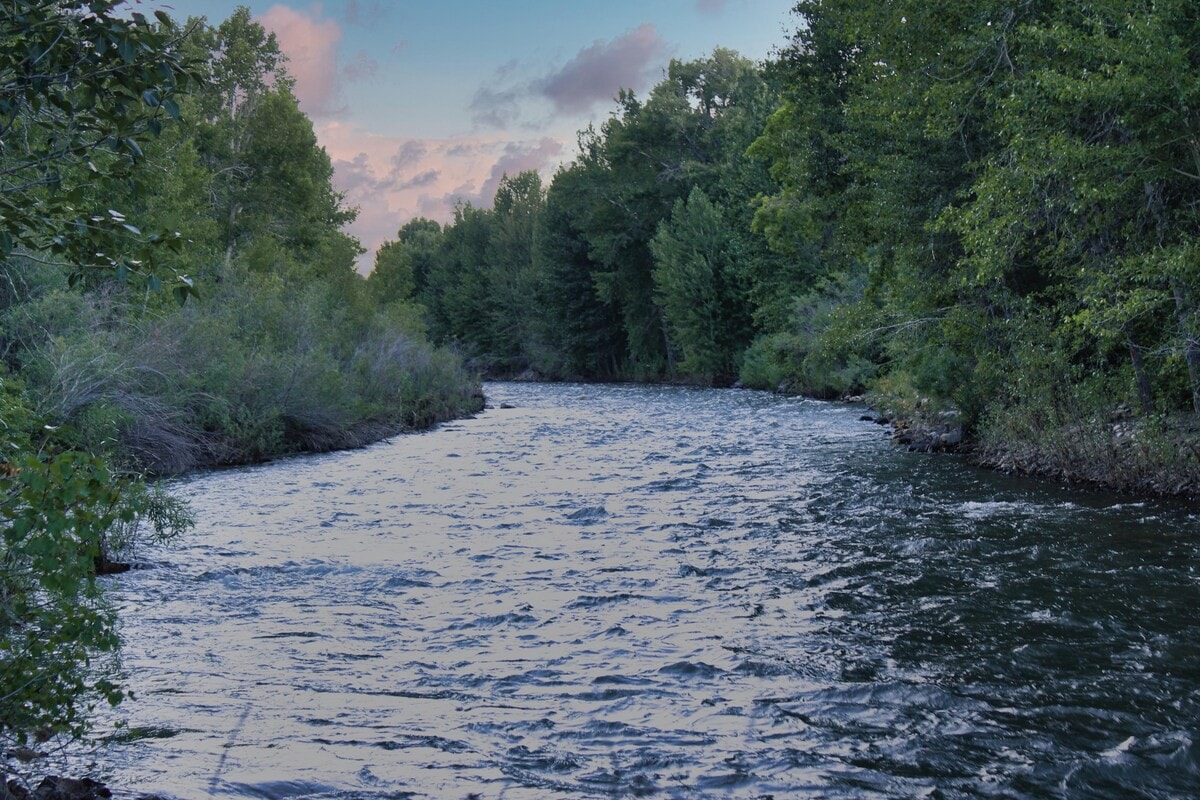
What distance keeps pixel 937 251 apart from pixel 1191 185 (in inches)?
248

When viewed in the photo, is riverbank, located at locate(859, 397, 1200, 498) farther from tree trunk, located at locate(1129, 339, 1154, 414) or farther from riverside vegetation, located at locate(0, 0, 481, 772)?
riverside vegetation, located at locate(0, 0, 481, 772)

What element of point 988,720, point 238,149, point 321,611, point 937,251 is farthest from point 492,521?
point 238,149

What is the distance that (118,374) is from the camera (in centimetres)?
1808

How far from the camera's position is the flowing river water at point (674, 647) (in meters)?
6.38

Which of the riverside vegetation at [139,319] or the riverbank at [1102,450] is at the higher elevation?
the riverside vegetation at [139,319]

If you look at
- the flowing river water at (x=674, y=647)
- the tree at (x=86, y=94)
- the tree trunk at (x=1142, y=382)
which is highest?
the tree at (x=86, y=94)

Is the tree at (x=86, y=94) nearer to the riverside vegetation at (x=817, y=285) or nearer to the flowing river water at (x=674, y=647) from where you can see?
the riverside vegetation at (x=817, y=285)

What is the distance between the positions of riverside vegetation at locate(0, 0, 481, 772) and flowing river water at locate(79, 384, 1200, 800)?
123cm

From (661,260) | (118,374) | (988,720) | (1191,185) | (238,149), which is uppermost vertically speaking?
(238,149)

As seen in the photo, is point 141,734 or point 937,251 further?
point 937,251

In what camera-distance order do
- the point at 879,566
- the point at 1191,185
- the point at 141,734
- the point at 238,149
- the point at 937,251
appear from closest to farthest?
the point at 141,734 → the point at 879,566 → the point at 1191,185 → the point at 937,251 → the point at 238,149

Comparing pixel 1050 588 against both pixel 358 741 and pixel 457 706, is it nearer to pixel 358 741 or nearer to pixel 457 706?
pixel 457 706

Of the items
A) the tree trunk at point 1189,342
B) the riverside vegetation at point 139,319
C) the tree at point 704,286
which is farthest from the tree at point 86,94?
the tree at point 704,286

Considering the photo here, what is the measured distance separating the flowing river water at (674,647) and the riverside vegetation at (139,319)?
1234 mm
